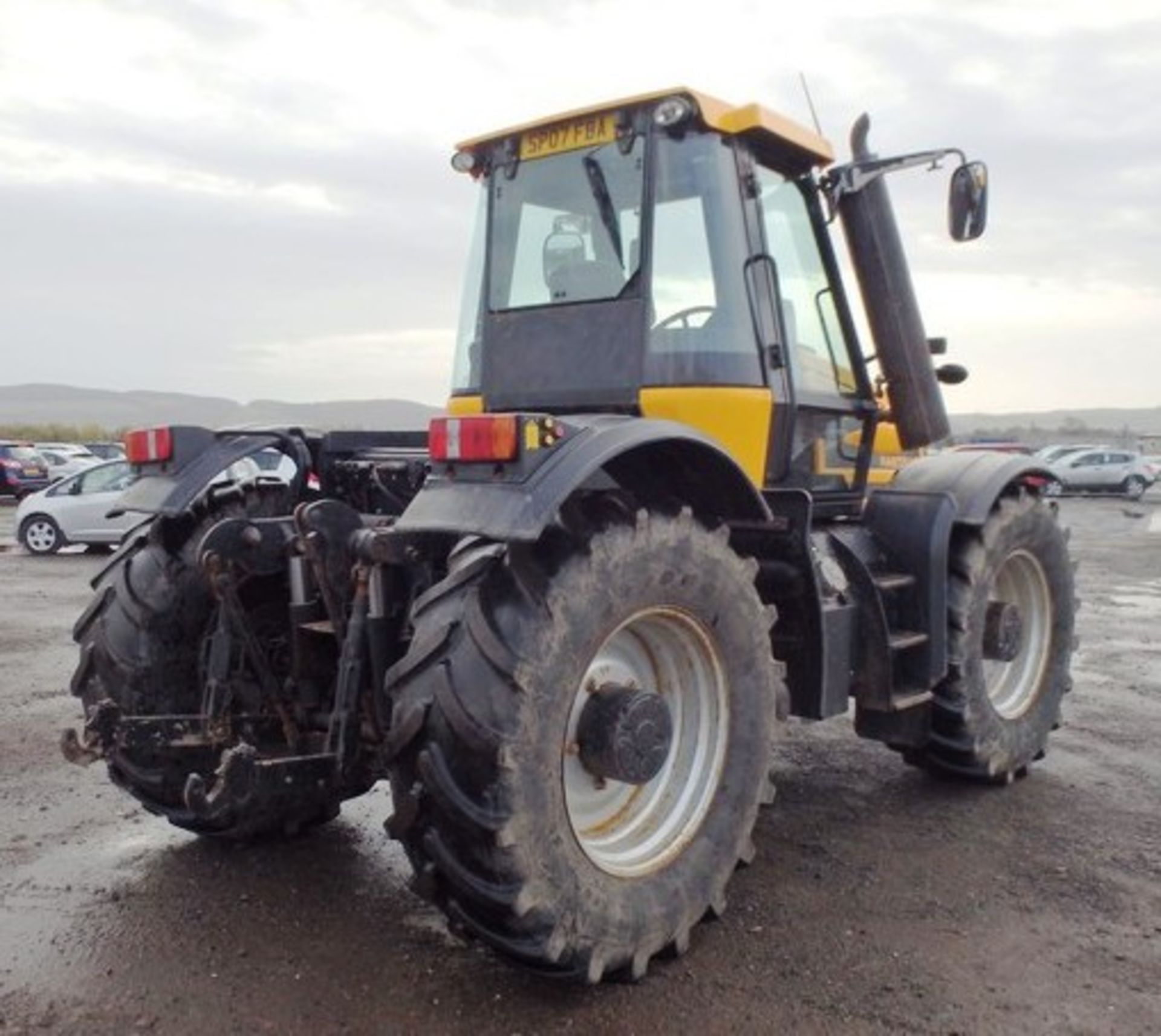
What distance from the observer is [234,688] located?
4.06 m

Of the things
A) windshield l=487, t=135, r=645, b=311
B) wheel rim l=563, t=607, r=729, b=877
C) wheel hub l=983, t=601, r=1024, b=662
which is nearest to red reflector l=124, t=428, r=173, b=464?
windshield l=487, t=135, r=645, b=311

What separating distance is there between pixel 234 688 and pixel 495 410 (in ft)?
4.85

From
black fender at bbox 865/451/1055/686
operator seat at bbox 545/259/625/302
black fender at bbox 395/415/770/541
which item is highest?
operator seat at bbox 545/259/625/302

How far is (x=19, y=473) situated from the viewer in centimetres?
2781

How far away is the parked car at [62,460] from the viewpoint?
1152 inches

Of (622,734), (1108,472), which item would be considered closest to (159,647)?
(622,734)

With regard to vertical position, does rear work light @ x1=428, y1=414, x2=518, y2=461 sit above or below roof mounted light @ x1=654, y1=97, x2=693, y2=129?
below

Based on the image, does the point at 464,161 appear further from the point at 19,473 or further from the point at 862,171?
the point at 19,473

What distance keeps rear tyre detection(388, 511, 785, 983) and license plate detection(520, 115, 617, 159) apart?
1692 mm

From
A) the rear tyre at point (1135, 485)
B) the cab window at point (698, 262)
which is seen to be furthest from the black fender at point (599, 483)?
the rear tyre at point (1135, 485)

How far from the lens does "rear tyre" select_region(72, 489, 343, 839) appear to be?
4086 mm

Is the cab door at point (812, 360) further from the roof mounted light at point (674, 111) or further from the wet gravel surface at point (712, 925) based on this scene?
the wet gravel surface at point (712, 925)

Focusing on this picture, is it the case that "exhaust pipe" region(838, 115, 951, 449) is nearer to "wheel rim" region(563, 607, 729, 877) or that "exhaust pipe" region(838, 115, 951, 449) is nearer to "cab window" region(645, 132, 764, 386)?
"cab window" region(645, 132, 764, 386)

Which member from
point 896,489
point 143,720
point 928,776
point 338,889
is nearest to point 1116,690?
point 928,776
